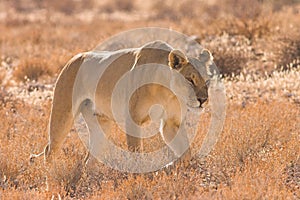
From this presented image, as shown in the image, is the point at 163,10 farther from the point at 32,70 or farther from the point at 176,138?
the point at 176,138

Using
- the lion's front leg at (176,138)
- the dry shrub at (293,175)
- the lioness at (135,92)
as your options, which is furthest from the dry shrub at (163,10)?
the lion's front leg at (176,138)

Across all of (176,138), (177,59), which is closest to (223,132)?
(176,138)

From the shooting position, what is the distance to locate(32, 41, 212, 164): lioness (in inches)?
219

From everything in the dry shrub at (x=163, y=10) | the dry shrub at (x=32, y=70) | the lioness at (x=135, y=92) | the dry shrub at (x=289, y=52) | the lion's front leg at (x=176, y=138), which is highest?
the lioness at (x=135, y=92)

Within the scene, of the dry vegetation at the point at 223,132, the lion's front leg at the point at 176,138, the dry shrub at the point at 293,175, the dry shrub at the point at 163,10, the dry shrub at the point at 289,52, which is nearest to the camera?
the dry vegetation at the point at 223,132

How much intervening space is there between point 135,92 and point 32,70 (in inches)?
278

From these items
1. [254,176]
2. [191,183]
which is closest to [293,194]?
[254,176]

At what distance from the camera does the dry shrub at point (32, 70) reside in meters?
12.5

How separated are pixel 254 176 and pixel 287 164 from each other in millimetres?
788

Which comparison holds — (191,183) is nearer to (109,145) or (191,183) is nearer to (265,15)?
(109,145)

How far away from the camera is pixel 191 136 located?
7.14 meters

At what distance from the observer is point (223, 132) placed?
7.21 metres

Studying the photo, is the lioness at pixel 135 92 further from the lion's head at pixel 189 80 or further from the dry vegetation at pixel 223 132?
the dry vegetation at pixel 223 132

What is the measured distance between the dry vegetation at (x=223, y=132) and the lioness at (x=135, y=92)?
1.22 ft
